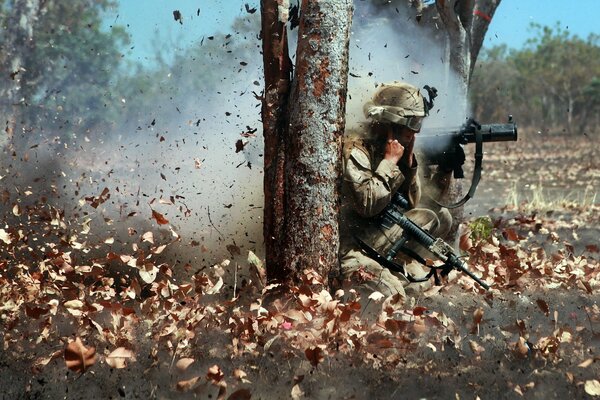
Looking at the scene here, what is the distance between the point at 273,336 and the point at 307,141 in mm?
1177

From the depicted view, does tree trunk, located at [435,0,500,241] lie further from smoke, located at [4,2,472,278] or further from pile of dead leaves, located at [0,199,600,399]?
pile of dead leaves, located at [0,199,600,399]

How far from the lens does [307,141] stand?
491 cm

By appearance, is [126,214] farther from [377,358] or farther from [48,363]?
[377,358]

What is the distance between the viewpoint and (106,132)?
Answer: 12.5m

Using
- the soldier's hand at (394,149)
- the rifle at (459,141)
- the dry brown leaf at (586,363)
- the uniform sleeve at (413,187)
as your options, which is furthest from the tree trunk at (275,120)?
the dry brown leaf at (586,363)

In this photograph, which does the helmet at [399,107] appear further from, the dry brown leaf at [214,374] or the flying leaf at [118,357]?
the flying leaf at [118,357]

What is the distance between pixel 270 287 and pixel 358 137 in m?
1.32

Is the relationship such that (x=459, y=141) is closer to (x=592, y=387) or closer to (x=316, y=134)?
(x=316, y=134)

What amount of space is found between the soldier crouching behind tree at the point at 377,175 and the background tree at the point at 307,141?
1.16ft

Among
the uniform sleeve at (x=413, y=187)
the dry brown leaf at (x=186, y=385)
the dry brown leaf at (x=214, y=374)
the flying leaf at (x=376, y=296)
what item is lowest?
the dry brown leaf at (x=186, y=385)

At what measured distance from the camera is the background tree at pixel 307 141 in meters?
4.90

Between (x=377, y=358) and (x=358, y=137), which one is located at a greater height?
(x=358, y=137)

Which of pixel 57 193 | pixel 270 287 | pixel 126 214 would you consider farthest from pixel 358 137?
pixel 57 193

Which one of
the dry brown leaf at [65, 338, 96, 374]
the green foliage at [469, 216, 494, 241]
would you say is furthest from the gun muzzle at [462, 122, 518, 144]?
the dry brown leaf at [65, 338, 96, 374]
